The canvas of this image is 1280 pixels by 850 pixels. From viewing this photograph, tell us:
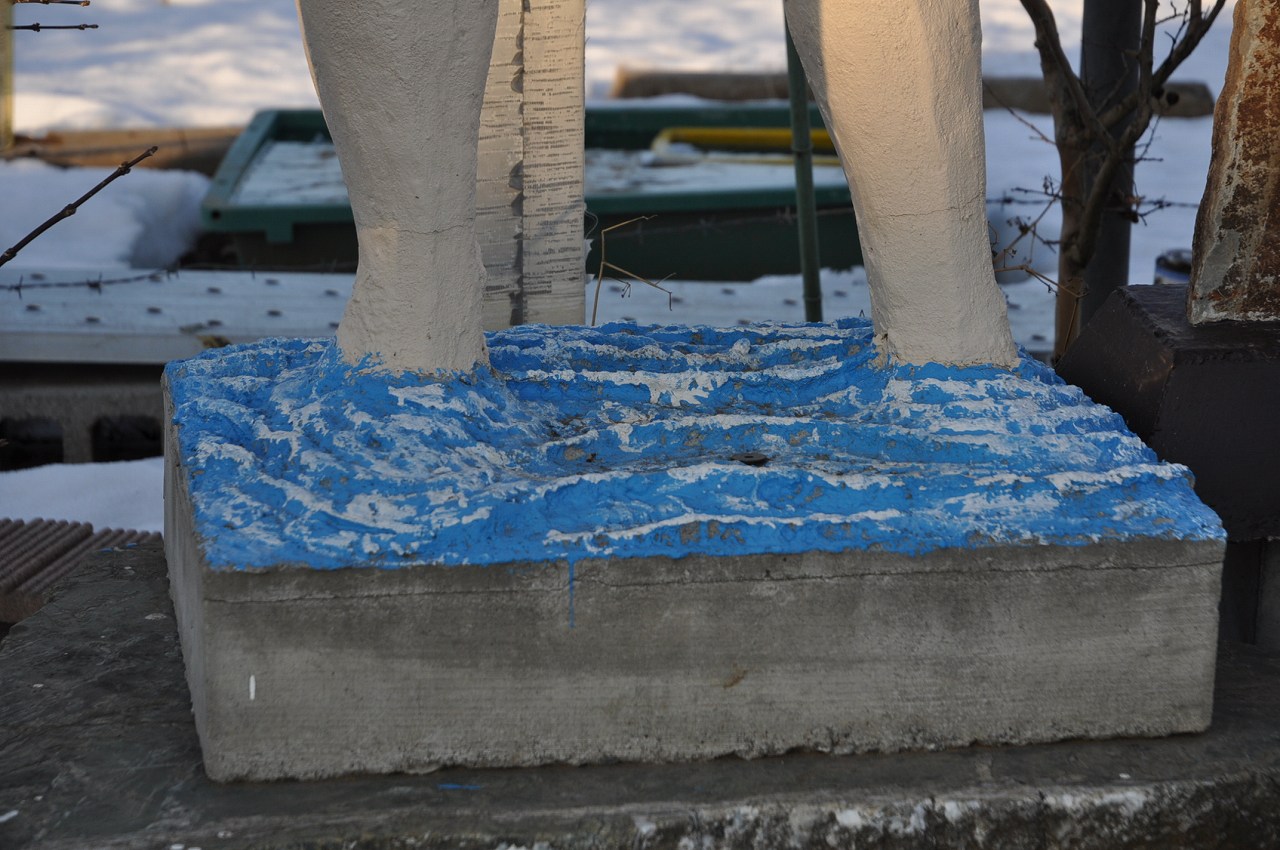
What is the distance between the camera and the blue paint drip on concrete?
6.97 ft

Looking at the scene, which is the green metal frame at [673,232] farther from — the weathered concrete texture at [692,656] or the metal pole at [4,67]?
the weathered concrete texture at [692,656]

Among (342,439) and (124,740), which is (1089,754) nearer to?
(342,439)

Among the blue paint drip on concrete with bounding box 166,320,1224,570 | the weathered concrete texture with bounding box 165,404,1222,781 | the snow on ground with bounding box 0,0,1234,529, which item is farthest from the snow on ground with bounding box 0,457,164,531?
the weathered concrete texture with bounding box 165,404,1222,781

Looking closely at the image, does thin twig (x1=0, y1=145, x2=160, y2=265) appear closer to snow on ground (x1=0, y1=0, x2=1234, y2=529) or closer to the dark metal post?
snow on ground (x1=0, y1=0, x2=1234, y2=529)

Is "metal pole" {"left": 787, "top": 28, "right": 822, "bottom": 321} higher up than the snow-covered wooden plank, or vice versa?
"metal pole" {"left": 787, "top": 28, "right": 822, "bottom": 321}

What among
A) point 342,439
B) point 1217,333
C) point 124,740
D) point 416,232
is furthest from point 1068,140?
point 124,740

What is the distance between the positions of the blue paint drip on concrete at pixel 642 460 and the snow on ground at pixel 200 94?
1.52m

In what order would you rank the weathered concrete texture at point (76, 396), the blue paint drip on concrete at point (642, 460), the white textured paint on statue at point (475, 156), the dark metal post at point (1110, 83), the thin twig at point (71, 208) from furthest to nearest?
the weathered concrete texture at point (76, 396) < the dark metal post at point (1110, 83) < the white textured paint on statue at point (475, 156) < the thin twig at point (71, 208) < the blue paint drip on concrete at point (642, 460)

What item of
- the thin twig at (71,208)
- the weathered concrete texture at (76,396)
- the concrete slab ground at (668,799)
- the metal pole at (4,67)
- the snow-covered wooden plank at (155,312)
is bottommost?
the concrete slab ground at (668,799)

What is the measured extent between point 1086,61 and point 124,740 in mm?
3080

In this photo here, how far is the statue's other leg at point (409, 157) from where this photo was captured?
Answer: 2352 millimetres

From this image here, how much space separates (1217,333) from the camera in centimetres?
261

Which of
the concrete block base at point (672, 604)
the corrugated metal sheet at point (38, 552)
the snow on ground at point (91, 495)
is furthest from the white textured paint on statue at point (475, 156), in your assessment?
the snow on ground at point (91, 495)

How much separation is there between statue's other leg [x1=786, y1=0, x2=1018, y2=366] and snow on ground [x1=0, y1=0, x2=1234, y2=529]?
1.83 metres
